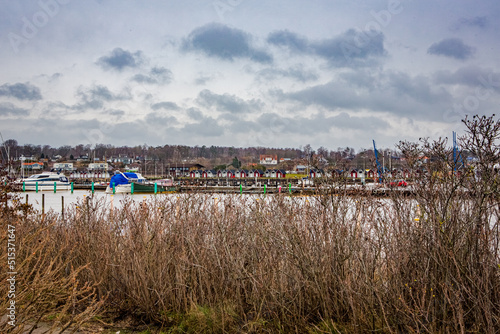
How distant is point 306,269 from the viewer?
4820 millimetres

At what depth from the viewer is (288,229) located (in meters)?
5.20

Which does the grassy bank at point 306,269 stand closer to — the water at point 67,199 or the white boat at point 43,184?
the water at point 67,199

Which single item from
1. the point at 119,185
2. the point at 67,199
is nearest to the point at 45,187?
the point at 119,185

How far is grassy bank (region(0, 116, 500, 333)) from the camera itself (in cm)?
404

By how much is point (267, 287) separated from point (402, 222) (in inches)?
71.6

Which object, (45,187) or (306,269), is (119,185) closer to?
(45,187)

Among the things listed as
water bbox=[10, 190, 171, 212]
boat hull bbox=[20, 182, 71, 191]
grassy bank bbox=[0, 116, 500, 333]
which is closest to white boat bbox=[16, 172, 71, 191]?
boat hull bbox=[20, 182, 71, 191]

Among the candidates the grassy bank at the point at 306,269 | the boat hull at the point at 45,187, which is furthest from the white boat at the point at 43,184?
the grassy bank at the point at 306,269

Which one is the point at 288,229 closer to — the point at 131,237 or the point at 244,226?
the point at 244,226

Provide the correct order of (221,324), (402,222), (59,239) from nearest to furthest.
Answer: (402,222) → (221,324) → (59,239)

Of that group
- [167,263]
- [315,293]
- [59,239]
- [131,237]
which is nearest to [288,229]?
[315,293]

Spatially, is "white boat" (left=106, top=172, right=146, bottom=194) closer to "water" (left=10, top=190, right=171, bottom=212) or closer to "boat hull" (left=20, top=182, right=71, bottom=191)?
"water" (left=10, top=190, right=171, bottom=212)

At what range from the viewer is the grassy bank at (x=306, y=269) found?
4039mm

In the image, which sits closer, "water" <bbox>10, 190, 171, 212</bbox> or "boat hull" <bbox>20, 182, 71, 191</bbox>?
"water" <bbox>10, 190, 171, 212</bbox>
